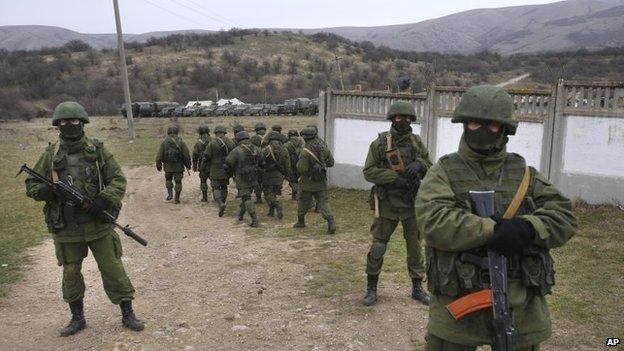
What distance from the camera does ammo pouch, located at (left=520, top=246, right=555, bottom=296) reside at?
2.80 m

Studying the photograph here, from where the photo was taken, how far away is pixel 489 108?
111 inches

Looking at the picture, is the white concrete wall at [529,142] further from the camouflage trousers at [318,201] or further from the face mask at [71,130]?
the face mask at [71,130]

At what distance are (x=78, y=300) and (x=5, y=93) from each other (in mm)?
43884

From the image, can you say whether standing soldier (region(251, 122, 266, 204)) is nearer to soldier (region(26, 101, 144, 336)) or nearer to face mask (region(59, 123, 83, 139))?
soldier (region(26, 101, 144, 336))

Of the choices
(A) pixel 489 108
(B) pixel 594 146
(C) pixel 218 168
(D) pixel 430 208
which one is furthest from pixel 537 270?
(C) pixel 218 168

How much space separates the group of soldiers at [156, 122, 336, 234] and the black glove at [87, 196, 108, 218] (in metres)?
4.28

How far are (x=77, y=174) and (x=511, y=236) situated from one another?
3825 millimetres

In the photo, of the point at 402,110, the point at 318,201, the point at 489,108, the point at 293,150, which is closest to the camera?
the point at 489,108

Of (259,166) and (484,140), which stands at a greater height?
(484,140)

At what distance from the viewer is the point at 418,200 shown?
2982 mm

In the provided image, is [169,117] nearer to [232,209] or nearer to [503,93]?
[232,209]

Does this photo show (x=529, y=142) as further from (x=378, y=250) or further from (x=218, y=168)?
(x=218, y=168)

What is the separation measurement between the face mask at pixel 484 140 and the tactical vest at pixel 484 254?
10cm

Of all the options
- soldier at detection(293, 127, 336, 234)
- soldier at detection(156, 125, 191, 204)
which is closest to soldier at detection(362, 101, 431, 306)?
soldier at detection(293, 127, 336, 234)
